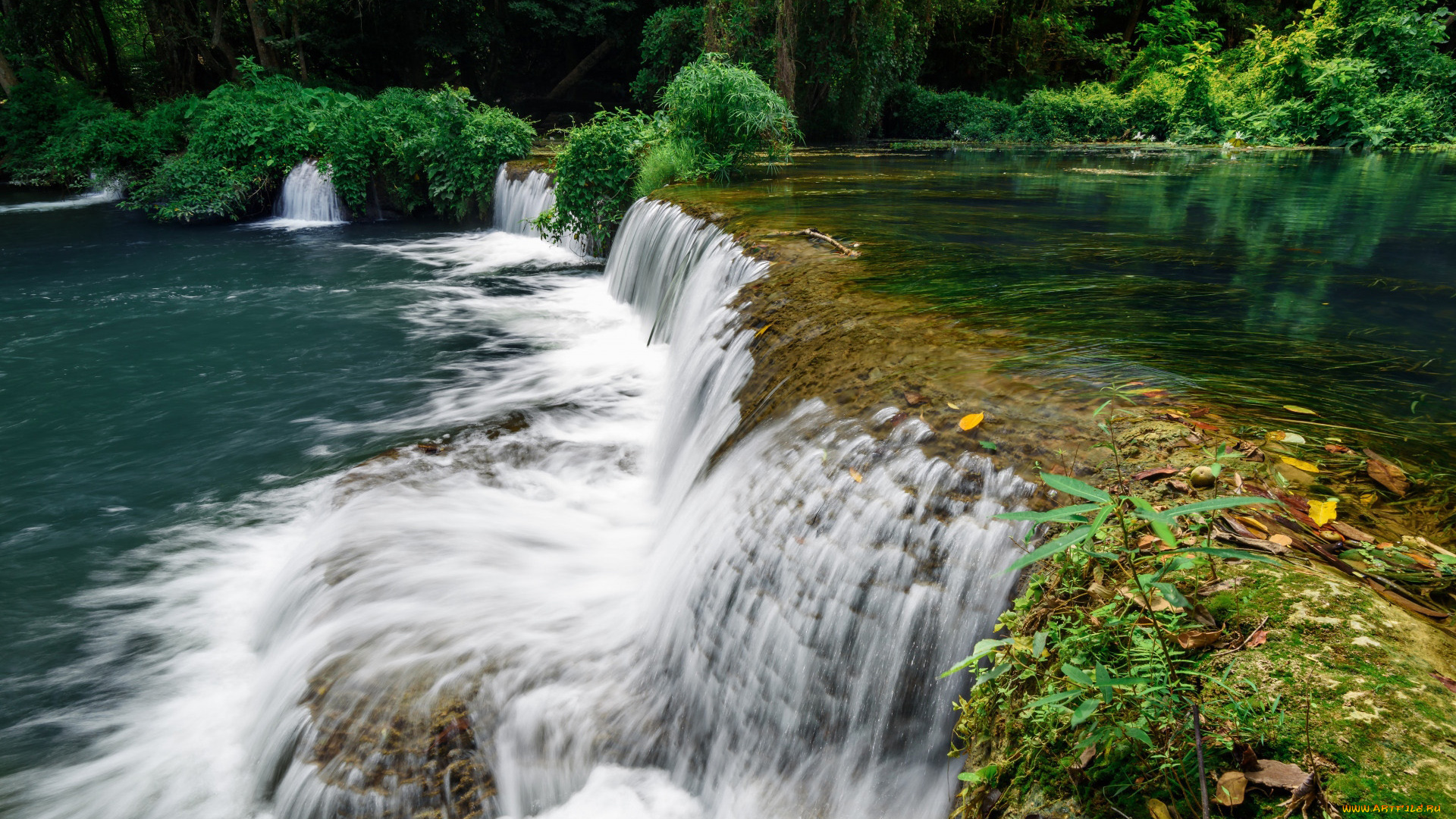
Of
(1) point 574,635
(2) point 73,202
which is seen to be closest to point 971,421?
(1) point 574,635

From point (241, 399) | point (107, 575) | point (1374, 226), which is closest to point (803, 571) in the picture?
point (107, 575)

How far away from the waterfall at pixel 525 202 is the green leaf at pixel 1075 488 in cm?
1146

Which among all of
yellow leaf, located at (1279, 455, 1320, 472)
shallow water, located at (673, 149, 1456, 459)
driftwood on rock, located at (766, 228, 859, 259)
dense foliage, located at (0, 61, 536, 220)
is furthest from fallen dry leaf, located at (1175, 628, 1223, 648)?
dense foliage, located at (0, 61, 536, 220)

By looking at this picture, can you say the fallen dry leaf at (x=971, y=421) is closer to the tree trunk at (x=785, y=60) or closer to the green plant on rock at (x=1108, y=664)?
the green plant on rock at (x=1108, y=664)

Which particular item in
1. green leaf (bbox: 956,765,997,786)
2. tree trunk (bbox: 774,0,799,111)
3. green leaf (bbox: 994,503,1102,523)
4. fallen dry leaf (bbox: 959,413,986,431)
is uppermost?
tree trunk (bbox: 774,0,799,111)

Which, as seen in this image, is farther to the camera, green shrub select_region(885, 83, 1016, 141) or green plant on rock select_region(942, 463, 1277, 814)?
green shrub select_region(885, 83, 1016, 141)

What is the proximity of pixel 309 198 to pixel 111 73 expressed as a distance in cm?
1520

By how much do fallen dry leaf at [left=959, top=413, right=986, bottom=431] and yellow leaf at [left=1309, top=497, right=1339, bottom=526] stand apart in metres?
0.95

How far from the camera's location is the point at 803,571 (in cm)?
277

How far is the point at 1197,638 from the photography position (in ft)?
5.22

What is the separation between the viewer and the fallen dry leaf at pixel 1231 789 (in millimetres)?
1307

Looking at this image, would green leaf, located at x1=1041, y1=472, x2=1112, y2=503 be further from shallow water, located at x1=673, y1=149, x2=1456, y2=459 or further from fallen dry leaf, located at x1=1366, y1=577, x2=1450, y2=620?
shallow water, located at x1=673, y1=149, x2=1456, y2=459

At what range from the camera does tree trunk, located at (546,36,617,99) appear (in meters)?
25.1

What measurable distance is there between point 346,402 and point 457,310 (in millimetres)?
3088
